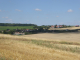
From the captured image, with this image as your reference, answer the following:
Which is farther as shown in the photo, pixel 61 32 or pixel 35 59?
pixel 61 32

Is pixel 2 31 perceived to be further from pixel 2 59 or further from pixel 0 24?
pixel 2 59

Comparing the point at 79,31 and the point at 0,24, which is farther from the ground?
the point at 0,24

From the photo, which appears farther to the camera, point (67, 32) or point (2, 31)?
point (67, 32)

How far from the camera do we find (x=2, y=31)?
3444cm

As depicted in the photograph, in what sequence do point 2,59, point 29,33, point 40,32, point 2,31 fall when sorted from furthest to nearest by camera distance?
point 40,32 → point 29,33 → point 2,31 → point 2,59

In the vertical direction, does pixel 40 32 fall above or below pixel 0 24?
below

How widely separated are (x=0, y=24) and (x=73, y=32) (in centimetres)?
2727

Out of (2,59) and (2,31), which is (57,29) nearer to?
(2,31)

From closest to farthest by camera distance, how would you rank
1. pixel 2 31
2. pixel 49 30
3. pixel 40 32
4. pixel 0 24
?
pixel 2 31, pixel 40 32, pixel 49 30, pixel 0 24

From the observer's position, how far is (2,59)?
20.2 feet

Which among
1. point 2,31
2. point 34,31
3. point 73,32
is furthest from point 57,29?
point 2,31

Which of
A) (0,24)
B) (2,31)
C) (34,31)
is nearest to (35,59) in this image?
(2,31)

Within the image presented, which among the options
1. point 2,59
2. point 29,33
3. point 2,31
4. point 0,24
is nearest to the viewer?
point 2,59

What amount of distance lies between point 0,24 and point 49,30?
19.1 m
